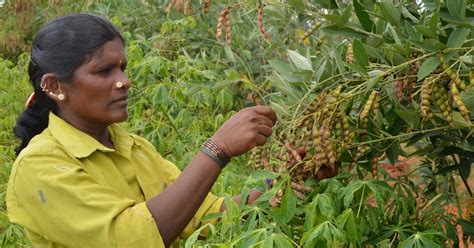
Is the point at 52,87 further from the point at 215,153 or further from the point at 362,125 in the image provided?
the point at 362,125

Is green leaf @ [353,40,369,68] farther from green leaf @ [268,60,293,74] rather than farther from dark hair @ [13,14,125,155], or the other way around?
dark hair @ [13,14,125,155]

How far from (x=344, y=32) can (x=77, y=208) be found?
657mm

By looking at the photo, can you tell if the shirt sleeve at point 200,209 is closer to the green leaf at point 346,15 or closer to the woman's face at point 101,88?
the woman's face at point 101,88

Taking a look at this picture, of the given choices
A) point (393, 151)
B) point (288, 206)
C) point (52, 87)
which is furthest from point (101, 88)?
point (393, 151)

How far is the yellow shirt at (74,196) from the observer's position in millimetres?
1864

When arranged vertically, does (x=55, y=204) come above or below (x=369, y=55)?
below

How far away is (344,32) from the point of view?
1813 mm

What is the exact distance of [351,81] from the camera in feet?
5.75

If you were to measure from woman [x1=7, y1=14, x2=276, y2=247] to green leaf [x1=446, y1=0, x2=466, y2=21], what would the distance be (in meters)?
0.43

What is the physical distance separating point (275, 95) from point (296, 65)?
0.23 meters

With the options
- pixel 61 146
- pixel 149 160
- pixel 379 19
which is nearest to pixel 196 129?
pixel 149 160

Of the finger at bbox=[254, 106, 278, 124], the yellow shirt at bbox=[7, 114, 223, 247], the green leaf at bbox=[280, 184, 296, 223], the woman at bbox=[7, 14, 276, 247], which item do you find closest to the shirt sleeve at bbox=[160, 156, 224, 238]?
the woman at bbox=[7, 14, 276, 247]

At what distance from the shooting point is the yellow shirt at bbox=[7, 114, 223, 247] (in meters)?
1.86

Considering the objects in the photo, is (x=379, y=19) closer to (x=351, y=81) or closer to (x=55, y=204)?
(x=351, y=81)
